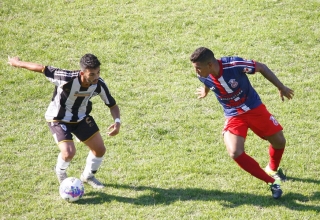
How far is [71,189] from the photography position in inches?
331

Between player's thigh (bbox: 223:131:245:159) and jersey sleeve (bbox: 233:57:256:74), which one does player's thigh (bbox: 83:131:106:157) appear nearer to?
player's thigh (bbox: 223:131:245:159)

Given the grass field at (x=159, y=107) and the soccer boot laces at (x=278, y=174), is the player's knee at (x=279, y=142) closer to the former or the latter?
the soccer boot laces at (x=278, y=174)

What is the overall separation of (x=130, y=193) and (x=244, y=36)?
6075 mm

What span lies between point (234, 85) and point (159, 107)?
125 inches

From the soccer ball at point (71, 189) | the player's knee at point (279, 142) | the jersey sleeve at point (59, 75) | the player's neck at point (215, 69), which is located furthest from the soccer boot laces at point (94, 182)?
the player's knee at point (279, 142)

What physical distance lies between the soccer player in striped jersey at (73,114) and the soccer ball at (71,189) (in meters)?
0.28

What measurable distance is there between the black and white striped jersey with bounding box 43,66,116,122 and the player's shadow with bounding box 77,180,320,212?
125 centimetres

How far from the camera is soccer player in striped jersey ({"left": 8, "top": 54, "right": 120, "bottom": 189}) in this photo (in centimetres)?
851

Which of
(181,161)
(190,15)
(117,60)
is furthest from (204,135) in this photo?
(190,15)

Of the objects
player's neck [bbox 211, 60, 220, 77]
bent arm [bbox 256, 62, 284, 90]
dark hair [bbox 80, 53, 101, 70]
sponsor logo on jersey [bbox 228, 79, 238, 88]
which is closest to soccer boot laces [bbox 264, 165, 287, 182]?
bent arm [bbox 256, 62, 284, 90]

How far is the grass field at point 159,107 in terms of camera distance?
851 centimetres

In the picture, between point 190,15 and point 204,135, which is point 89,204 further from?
point 190,15

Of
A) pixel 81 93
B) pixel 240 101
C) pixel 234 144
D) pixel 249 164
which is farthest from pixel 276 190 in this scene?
pixel 81 93

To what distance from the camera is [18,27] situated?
14.4m
